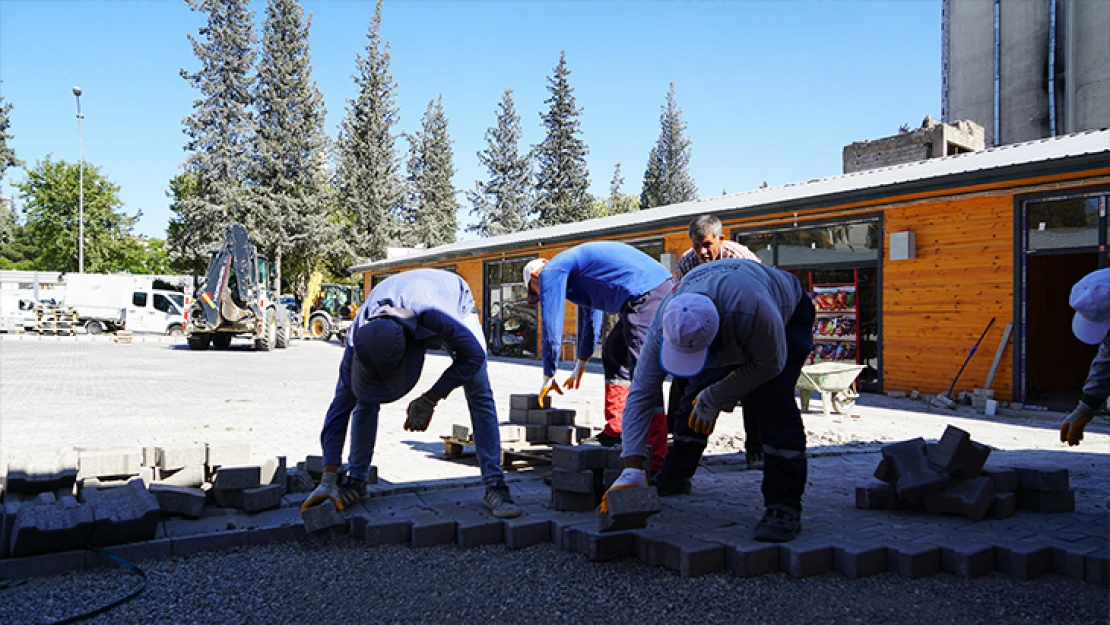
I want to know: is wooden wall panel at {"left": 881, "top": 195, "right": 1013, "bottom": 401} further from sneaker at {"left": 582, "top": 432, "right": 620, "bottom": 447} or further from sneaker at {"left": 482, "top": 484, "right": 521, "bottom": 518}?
sneaker at {"left": 482, "top": 484, "right": 521, "bottom": 518}

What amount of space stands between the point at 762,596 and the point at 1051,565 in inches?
58.8

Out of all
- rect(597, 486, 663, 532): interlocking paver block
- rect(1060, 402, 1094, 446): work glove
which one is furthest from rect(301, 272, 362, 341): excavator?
rect(1060, 402, 1094, 446): work glove

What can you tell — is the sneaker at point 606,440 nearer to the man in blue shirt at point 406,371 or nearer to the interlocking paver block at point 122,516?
the man in blue shirt at point 406,371

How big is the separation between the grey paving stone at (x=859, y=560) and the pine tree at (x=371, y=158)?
4167cm

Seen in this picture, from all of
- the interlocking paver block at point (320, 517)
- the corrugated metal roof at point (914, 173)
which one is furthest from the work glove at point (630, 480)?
the corrugated metal roof at point (914, 173)

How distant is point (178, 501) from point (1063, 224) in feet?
35.9

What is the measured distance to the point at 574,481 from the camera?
424cm

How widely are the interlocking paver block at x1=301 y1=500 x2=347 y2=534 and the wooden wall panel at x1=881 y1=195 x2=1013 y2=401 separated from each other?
9926 millimetres

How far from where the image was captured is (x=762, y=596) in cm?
319

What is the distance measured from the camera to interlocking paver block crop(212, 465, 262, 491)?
434 centimetres

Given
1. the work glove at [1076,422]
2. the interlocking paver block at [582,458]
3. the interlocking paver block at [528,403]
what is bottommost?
the interlocking paver block at [582,458]

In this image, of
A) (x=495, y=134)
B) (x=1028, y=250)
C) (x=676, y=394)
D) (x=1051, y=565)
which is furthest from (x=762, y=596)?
(x=495, y=134)

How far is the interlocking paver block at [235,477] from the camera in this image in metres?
4.34

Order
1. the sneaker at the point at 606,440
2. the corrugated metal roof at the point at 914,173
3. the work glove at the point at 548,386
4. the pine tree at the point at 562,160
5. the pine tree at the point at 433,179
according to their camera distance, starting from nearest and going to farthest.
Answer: the sneaker at the point at 606,440 < the work glove at the point at 548,386 < the corrugated metal roof at the point at 914,173 < the pine tree at the point at 562,160 < the pine tree at the point at 433,179
